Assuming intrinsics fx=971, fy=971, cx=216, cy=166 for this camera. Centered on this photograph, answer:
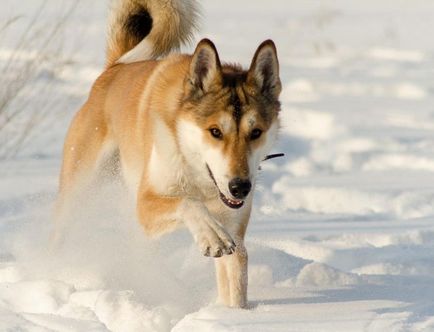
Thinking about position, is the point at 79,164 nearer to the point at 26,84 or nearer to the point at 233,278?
the point at 233,278

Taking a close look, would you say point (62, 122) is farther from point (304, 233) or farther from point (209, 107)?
point (209, 107)

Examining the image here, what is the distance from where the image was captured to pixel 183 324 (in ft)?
11.6

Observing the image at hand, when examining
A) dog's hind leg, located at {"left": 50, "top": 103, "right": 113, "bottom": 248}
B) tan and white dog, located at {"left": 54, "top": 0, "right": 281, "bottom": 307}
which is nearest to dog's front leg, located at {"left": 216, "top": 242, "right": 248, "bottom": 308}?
tan and white dog, located at {"left": 54, "top": 0, "right": 281, "bottom": 307}

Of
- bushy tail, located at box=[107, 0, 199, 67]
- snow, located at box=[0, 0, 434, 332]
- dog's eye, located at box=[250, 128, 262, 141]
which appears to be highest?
bushy tail, located at box=[107, 0, 199, 67]

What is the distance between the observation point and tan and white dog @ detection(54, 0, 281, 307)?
12.9ft

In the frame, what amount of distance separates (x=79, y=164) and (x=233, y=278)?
125 centimetres

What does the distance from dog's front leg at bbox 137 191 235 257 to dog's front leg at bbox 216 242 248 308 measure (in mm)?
352

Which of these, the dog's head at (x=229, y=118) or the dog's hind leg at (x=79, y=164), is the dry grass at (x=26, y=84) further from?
the dog's head at (x=229, y=118)

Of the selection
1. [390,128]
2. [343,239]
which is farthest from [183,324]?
[390,128]

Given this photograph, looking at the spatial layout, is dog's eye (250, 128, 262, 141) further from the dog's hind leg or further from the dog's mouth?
the dog's hind leg

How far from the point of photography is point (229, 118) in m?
4.01

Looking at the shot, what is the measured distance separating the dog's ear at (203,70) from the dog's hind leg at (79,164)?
102 centimetres

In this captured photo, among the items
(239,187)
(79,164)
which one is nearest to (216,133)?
(239,187)

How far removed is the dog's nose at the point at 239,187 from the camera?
3842 mm
